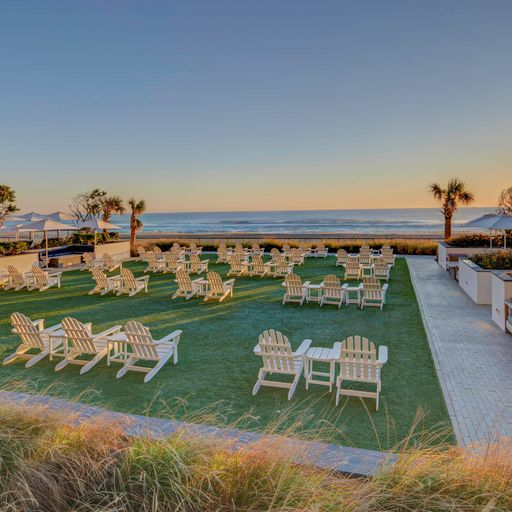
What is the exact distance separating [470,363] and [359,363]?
2545 millimetres

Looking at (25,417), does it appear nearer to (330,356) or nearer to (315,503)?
(315,503)

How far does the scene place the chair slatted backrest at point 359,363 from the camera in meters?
5.04

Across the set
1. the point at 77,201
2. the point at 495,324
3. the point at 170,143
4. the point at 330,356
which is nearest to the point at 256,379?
the point at 330,356

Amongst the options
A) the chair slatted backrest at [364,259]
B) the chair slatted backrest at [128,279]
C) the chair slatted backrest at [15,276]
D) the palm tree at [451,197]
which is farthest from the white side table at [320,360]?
the palm tree at [451,197]

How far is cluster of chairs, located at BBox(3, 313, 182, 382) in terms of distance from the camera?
6.13m

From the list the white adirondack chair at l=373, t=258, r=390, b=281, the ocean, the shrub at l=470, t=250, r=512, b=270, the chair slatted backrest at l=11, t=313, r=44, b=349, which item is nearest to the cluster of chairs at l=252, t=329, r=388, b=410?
the chair slatted backrest at l=11, t=313, r=44, b=349

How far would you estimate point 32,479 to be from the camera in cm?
265

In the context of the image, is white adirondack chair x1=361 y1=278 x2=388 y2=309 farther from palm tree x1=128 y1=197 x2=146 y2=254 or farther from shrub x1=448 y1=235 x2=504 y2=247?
palm tree x1=128 y1=197 x2=146 y2=254

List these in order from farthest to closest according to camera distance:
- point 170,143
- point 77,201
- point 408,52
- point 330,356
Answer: point 77,201 → point 170,143 → point 408,52 → point 330,356

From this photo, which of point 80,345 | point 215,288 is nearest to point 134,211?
point 215,288

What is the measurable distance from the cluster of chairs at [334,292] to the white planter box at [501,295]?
2620 millimetres

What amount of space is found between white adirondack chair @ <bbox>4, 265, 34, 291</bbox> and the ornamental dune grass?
479 inches

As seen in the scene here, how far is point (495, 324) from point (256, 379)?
6.12 metres

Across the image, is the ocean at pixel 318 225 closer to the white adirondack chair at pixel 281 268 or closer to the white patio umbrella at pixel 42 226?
the white patio umbrella at pixel 42 226
